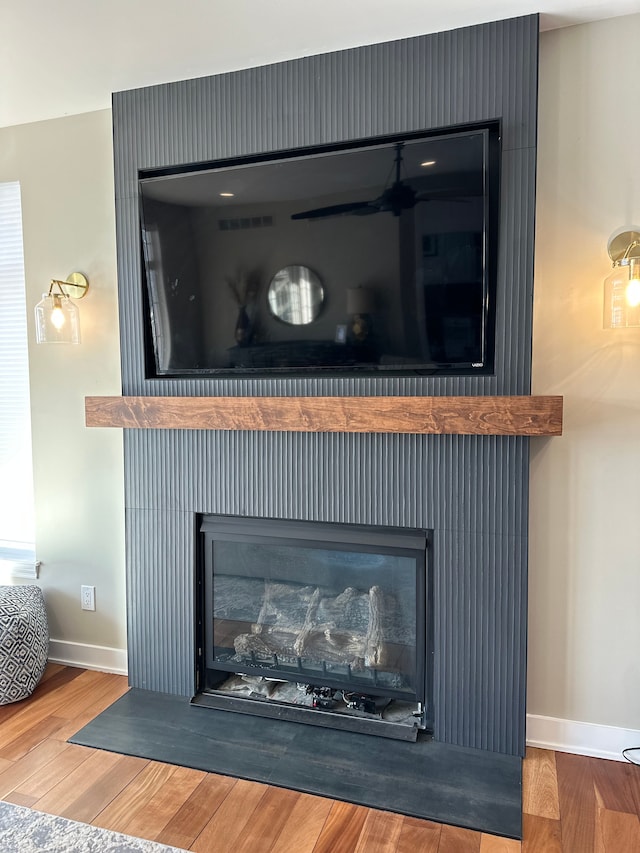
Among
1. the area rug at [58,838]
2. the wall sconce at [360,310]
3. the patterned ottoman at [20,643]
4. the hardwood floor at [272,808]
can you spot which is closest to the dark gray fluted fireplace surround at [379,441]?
the wall sconce at [360,310]

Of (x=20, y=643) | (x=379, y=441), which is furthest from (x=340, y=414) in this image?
(x=20, y=643)

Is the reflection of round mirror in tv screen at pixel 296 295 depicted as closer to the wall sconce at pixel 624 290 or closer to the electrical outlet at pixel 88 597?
the wall sconce at pixel 624 290

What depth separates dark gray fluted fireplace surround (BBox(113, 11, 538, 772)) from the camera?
6.31 ft

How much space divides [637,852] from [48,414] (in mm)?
2633

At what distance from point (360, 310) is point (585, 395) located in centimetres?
80

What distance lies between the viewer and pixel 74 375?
2.60m

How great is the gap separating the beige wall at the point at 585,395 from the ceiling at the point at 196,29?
0.76ft

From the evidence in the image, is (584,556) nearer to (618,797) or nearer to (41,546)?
(618,797)

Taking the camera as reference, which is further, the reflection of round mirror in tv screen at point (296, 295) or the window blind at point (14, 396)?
the window blind at point (14, 396)

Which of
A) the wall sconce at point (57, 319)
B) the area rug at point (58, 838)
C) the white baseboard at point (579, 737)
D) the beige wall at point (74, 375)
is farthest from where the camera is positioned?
the beige wall at point (74, 375)

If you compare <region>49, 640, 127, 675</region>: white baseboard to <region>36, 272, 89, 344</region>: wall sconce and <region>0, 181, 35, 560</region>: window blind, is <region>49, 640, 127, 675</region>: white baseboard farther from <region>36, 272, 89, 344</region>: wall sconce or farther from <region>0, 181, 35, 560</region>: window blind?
<region>36, 272, 89, 344</region>: wall sconce

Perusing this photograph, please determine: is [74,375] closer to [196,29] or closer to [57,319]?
[57,319]

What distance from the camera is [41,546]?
2730 mm

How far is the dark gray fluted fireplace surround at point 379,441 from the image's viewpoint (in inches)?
75.7
